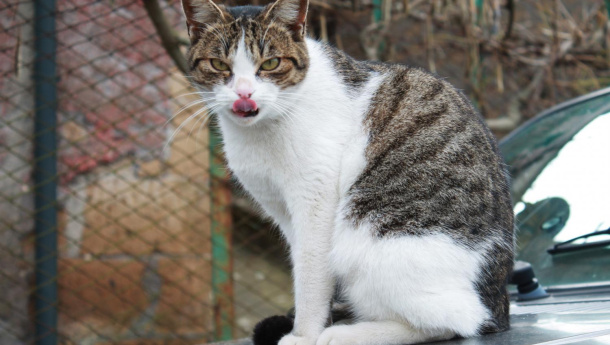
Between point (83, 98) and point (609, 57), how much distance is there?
3596mm

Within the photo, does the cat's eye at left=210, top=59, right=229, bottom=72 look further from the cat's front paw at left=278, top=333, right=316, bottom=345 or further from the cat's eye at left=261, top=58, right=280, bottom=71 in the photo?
the cat's front paw at left=278, top=333, right=316, bottom=345

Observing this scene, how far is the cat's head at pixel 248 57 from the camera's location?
4.98ft

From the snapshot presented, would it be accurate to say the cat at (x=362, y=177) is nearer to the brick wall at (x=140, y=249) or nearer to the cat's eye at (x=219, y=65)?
the cat's eye at (x=219, y=65)

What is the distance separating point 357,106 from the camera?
5.42ft

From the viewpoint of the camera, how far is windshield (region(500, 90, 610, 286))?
1.79 metres

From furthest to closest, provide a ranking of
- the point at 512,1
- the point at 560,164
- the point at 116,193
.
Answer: the point at 512,1
the point at 116,193
the point at 560,164

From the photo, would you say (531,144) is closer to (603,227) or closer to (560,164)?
(560,164)

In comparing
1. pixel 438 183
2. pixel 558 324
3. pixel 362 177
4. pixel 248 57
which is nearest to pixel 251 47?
pixel 248 57

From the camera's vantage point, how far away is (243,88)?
1.48m

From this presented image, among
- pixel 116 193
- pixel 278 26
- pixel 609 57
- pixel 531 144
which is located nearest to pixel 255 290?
pixel 116 193

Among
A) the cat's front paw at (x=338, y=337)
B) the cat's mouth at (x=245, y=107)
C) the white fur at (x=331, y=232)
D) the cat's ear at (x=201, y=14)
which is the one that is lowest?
the cat's front paw at (x=338, y=337)

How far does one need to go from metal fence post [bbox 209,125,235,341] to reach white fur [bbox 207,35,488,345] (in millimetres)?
1587

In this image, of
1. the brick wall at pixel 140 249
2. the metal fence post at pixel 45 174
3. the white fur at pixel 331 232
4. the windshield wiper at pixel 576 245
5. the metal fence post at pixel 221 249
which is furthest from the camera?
the metal fence post at pixel 221 249

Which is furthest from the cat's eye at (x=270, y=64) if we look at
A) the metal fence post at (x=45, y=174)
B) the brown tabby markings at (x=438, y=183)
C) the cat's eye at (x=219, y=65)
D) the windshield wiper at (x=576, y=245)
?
the metal fence post at (x=45, y=174)
